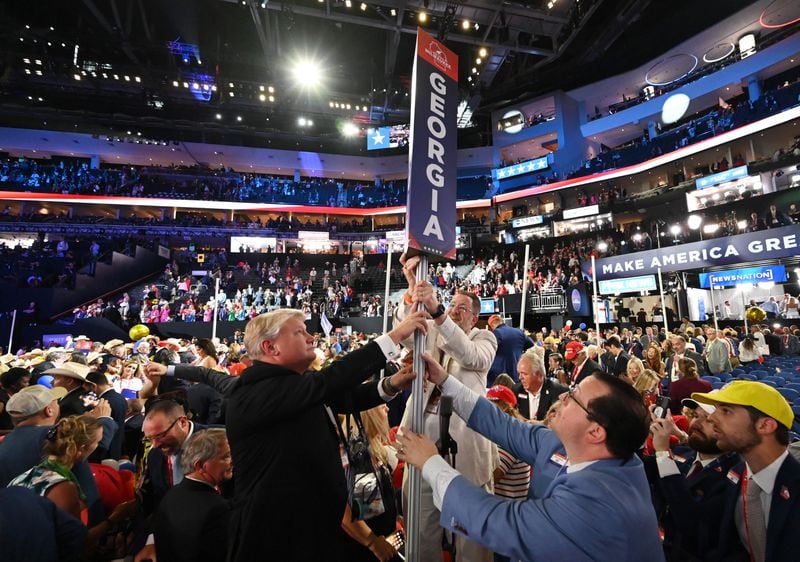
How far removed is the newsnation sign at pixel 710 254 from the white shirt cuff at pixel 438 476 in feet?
40.1

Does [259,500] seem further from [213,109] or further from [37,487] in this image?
[213,109]

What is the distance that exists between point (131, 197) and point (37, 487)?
33.5 metres

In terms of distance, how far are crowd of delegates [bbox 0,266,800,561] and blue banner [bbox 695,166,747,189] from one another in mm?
22525

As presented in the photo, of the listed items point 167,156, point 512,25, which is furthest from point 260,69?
point 512,25

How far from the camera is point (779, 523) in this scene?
1.77 m

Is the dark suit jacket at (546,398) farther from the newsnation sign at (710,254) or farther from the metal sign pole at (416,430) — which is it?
the newsnation sign at (710,254)

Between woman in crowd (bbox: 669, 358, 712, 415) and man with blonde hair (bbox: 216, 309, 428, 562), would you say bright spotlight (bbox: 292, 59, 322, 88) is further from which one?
man with blonde hair (bbox: 216, 309, 428, 562)

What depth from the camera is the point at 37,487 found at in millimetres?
2172

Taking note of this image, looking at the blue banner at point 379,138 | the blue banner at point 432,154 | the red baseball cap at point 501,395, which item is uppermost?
the blue banner at point 379,138

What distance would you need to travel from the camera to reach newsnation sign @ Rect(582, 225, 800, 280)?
12.7 meters

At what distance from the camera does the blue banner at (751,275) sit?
14549mm

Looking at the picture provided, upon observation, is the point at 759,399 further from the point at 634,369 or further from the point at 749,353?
the point at 749,353

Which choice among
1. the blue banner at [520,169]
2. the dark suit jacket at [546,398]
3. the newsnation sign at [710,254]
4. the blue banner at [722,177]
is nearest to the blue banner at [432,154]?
the dark suit jacket at [546,398]

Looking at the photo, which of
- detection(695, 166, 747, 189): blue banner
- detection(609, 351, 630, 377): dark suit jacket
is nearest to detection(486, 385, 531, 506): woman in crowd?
detection(609, 351, 630, 377): dark suit jacket
